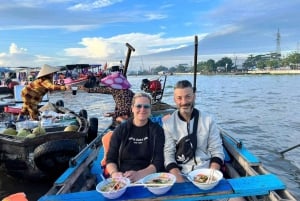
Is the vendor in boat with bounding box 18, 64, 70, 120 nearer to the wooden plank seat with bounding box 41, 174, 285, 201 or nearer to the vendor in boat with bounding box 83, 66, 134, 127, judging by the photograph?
the vendor in boat with bounding box 83, 66, 134, 127

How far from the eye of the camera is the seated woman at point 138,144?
4.14m

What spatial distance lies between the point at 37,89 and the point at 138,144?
5942 millimetres

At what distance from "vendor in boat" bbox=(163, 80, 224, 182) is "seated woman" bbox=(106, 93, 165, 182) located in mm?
130

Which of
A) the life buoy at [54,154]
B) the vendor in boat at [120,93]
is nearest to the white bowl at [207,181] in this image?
the life buoy at [54,154]

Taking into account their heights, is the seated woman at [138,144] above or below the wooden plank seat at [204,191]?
above

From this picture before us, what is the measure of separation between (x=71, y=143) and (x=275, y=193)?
428cm

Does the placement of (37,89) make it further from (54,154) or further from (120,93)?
(54,154)

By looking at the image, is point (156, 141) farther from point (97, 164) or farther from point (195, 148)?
point (97, 164)

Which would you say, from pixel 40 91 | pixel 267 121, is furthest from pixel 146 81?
pixel 40 91

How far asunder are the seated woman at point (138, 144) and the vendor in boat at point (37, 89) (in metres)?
4.96

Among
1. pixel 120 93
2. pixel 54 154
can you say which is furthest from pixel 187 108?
pixel 120 93

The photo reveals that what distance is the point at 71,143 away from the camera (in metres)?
6.80

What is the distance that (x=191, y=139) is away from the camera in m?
4.21

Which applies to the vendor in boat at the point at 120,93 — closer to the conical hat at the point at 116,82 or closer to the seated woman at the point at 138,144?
the conical hat at the point at 116,82
